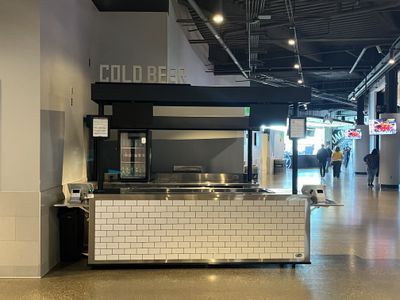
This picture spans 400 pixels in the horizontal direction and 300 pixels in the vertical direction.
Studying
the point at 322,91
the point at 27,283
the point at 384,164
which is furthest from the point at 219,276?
the point at 322,91

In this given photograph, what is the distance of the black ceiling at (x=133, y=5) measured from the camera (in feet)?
26.0

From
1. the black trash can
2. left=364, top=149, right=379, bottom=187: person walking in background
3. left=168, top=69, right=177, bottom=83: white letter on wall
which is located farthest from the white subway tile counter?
left=364, top=149, right=379, bottom=187: person walking in background

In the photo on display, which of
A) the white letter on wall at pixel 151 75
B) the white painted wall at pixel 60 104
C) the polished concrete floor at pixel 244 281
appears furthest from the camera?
the white letter on wall at pixel 151 75

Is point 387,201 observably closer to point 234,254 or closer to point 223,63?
point 223,63

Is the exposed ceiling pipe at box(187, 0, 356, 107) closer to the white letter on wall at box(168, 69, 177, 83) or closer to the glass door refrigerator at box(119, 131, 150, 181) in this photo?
the white letter on wall at box(168, 69, 177, 83)

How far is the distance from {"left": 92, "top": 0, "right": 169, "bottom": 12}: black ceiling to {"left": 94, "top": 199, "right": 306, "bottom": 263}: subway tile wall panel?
14.2 ft

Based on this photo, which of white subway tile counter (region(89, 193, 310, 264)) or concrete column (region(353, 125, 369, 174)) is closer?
white subway tile counter (region(89, 193, 310, 264))

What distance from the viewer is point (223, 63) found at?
48.3 feet

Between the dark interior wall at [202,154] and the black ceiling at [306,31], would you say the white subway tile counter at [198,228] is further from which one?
the black ceiling at [306,31]

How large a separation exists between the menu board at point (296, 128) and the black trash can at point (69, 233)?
2825 millimetres

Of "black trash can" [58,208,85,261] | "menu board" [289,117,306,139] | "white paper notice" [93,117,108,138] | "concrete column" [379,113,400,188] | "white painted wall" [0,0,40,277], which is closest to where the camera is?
"white painted wall" [0,0,40,277]

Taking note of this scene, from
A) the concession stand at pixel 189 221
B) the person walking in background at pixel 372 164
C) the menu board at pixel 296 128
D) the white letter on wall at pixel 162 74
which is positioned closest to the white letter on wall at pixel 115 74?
the white letter on wall at pixel 162 74

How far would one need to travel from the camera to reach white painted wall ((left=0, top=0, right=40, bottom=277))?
15.6 ft

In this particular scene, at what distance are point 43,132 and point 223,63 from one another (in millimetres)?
10498
